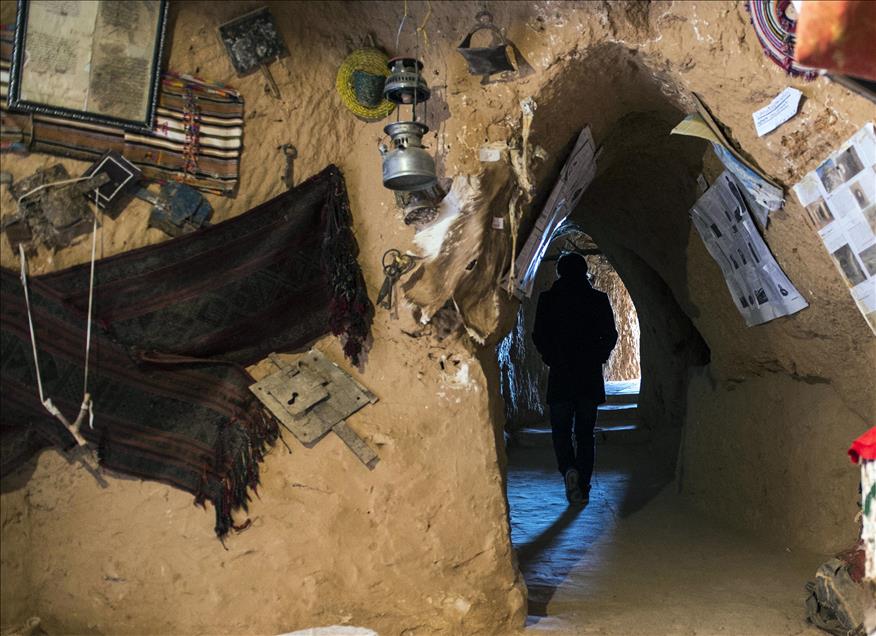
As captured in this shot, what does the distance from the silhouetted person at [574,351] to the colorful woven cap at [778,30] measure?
2134 mm

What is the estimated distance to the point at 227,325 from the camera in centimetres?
269

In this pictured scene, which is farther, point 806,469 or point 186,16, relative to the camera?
point 806,469

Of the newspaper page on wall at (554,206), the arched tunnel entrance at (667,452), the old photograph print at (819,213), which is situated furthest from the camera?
the newspaper page on wall at (554,206)

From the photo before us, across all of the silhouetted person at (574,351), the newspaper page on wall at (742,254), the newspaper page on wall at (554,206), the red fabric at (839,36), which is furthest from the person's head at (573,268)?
the red fabric at (839,36)

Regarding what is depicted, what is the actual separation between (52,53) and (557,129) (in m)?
1.72

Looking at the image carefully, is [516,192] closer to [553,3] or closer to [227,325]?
[553,3]

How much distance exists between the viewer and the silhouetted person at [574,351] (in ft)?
15.1

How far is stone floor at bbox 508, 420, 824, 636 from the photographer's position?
2.84 m

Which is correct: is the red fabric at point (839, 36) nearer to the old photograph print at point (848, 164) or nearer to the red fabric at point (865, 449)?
the old photograph print at point (848, 164)

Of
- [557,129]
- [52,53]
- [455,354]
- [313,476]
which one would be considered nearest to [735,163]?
[557,129]

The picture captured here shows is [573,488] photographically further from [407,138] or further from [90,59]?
[90,59]

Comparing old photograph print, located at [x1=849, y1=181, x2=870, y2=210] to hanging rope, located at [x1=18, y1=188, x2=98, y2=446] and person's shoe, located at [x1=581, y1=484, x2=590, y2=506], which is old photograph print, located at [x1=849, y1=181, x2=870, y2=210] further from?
person's shoe, located at [x1=581, y1=484, x2=590, y2=506]

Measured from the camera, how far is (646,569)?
→ 3.61 meters

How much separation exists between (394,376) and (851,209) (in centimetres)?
158
